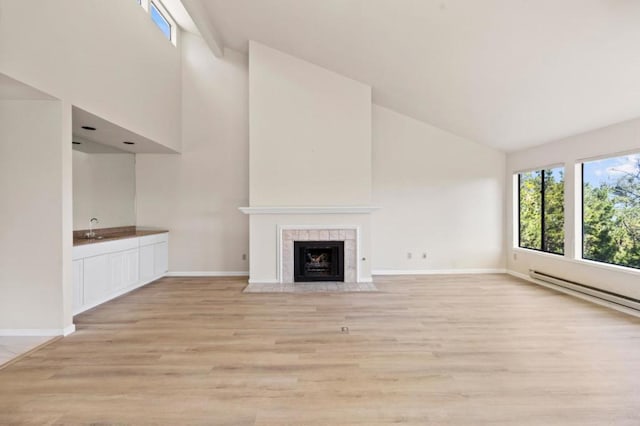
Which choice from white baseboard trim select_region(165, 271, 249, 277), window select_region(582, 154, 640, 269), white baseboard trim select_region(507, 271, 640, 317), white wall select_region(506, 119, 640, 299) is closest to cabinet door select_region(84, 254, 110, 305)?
white baseboard trim select_region(165, 271, 249, 277)

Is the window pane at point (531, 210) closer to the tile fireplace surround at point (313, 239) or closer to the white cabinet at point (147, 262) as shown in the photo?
the tile fireplace surround at point (313, 239)

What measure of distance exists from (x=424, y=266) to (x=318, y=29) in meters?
4.38

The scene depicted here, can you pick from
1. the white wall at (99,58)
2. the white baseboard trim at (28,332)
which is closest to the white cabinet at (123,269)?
the white baseboard trim at (28,332)

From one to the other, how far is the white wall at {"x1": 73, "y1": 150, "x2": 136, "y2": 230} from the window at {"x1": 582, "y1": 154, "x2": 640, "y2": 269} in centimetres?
741

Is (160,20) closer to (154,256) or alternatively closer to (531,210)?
(154,256)

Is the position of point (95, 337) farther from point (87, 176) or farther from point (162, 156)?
point (162, 156)

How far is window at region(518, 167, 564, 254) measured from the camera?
511 cm

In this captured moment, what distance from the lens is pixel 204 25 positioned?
494 centimetres

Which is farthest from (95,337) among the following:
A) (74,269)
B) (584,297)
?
(584,297)

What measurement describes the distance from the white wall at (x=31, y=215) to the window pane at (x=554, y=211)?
6518 millimetres

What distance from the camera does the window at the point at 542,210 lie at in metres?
5.11

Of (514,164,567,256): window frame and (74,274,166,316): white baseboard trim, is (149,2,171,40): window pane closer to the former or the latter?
(74,274,166,316): white baseboard trim

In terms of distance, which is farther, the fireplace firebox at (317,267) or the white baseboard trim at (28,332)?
the fireplace firebox at (317,267)

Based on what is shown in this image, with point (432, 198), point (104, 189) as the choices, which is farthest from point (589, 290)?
point (104, 189)
